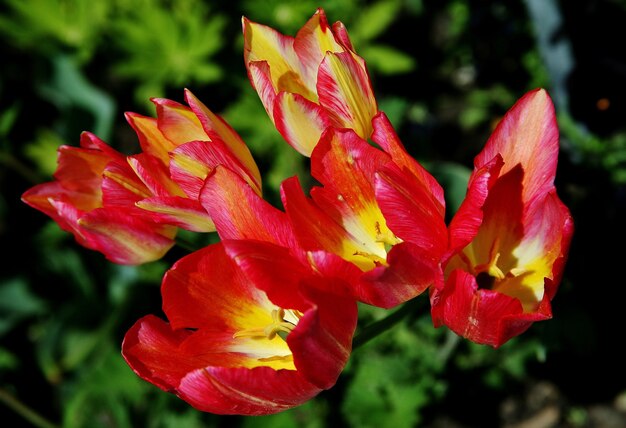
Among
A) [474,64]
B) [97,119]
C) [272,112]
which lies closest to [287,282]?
[272,112]

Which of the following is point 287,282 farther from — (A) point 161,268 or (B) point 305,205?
(A) point 161,268

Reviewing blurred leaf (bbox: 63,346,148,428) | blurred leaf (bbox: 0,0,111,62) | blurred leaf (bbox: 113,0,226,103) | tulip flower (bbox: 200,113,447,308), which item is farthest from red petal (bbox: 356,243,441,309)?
blurred leaf (bbox: 0,0,111,62)

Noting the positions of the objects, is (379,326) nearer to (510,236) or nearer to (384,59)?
(510,236)

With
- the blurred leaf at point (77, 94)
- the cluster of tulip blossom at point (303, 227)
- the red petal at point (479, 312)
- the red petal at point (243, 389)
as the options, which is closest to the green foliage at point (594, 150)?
the cluster of tulip blossom at point (303, 227)

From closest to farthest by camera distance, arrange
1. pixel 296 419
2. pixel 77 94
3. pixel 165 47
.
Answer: pixel 296 419, pixel 165 47, pixel 77 94

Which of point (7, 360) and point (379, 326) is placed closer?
point (379, 326)

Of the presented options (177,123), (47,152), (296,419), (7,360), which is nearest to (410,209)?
(177,123)

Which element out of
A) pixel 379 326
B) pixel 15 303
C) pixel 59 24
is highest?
pixel 379 326
